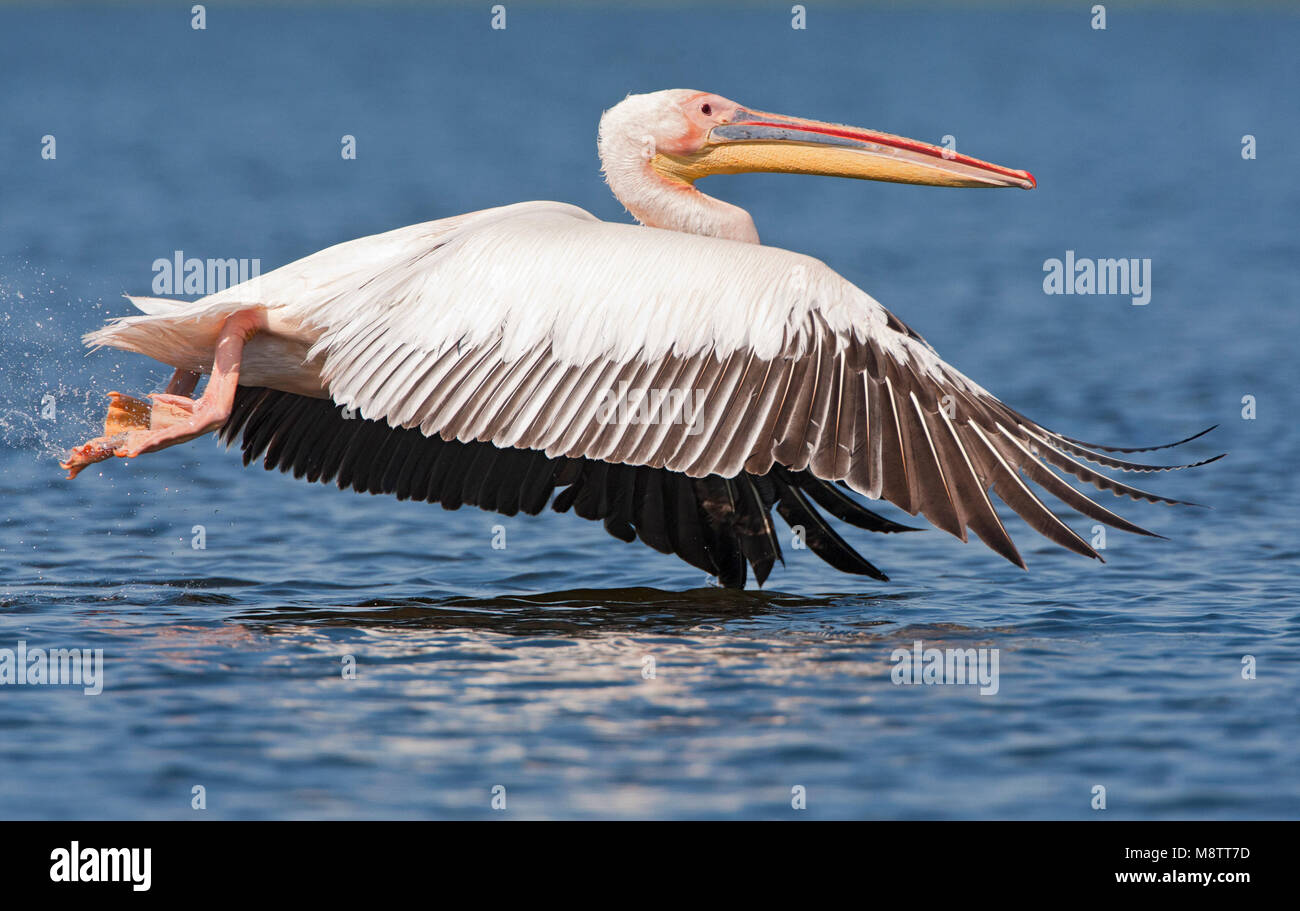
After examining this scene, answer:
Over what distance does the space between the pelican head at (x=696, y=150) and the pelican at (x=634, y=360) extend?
25 cm

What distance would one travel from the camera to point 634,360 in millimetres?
6637

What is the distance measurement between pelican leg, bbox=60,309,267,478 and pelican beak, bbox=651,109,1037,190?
83.0 inches

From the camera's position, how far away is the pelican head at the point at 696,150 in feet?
25.8

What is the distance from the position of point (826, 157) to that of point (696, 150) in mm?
644

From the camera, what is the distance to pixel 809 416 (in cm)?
658

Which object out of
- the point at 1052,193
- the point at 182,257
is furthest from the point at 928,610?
the point at 1052,193

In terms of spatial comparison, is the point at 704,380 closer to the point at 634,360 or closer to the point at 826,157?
the point at 634,360

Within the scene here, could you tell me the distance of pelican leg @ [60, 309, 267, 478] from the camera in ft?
22.6
